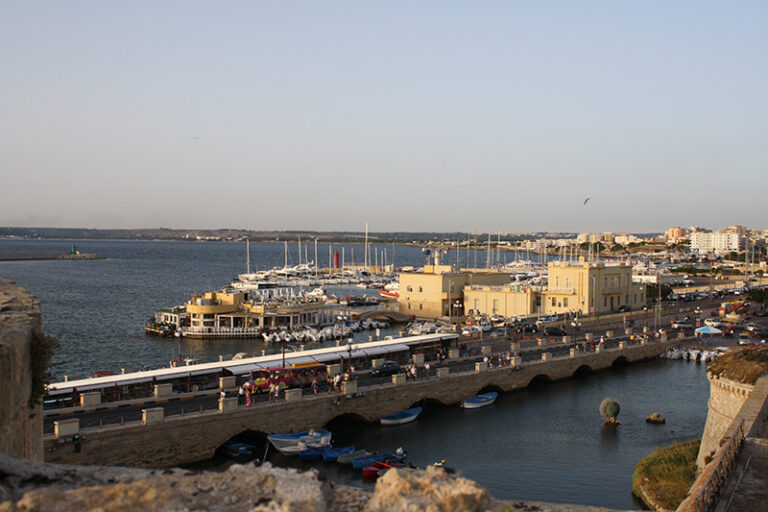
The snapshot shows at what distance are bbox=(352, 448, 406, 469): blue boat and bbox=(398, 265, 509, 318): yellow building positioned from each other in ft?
120

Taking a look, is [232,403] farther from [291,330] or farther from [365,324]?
[365,324]

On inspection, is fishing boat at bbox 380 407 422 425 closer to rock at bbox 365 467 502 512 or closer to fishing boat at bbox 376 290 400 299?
rock at bbox 365 467 502 512

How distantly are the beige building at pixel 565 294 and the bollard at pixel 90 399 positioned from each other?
1564 inches

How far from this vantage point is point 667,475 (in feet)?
72.1

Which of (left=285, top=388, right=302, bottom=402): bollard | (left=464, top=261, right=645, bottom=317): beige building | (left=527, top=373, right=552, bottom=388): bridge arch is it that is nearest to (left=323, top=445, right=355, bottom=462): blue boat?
(left=285, top=388, right=302, bottom=402): bollard

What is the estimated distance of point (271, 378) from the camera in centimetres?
2825

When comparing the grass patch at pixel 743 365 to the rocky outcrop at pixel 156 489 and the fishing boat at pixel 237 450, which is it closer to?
the fishing boat at pixel 237 450

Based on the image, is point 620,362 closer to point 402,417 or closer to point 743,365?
point 743,365

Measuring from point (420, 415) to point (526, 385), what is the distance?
8447 mm

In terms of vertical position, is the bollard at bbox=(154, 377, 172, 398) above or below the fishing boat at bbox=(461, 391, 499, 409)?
above

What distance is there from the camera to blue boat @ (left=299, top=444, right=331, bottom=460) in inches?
923

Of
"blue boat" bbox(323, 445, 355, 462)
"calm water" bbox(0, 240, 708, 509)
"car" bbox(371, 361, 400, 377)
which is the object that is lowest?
"calm water" bbox(0, 240, 708, 509)

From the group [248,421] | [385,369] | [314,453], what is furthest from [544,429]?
[248,421]

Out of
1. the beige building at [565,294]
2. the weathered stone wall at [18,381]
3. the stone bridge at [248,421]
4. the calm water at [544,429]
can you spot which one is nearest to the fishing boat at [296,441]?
the calm water at [544,429]
